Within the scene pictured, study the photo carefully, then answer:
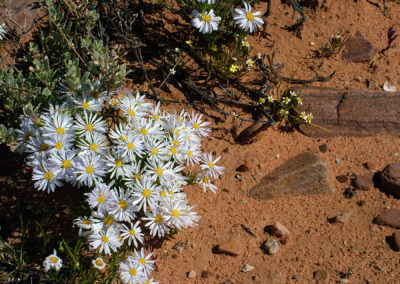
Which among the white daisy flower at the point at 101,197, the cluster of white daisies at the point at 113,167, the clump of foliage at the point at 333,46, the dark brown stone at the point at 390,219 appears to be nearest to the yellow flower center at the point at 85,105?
the cluster of white daisies at the point at 113,167

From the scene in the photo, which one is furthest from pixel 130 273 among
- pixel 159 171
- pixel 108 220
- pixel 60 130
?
pixel 60 130

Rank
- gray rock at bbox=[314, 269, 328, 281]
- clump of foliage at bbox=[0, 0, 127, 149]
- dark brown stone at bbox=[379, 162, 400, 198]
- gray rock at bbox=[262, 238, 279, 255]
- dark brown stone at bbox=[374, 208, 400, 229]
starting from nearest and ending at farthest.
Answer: clump of foliage at bbox=[0, 0, 127, 149] → gray rock at bbox=[314, 269, 328, 281] → gray rock at bbox=[262, 238, 279, 255] → dark brown stone at bbox=[374, 208, 400, 229] → dark brown stone at bbox=[379, 162, 400, 198]

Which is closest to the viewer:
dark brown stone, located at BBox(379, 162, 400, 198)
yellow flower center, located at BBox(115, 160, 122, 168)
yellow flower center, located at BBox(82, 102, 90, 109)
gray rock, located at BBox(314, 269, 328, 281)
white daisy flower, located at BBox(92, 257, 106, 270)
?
white daisy flower, located at BBox(92, 257, 106, 270)

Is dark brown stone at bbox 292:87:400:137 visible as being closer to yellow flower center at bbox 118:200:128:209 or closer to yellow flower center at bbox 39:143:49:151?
yellow flower center at bbox 118:200:128:209

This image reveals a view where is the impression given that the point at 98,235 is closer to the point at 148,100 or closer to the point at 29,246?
the point at 29,246

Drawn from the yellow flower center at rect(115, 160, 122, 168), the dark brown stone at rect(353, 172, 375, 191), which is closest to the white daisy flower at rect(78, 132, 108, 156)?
the yellow flower center at rect(115, 160, 122, 168)

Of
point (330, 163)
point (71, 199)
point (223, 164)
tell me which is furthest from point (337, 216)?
point (71, 199)
